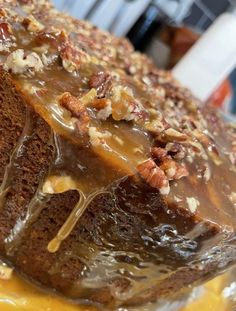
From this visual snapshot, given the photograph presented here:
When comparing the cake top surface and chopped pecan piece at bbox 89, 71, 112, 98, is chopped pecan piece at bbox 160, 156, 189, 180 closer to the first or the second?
the cake top surface

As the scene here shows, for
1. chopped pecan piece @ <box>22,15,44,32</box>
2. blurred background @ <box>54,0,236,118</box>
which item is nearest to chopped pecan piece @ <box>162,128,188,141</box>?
chopped pecan piece @ <box>22,15,44,32</box>

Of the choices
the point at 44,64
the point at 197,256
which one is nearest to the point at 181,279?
the point at 197,256

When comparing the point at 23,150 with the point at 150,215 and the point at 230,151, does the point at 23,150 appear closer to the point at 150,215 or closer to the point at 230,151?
the point at 150,215

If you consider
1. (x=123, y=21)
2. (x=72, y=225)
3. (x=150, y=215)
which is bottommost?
(x=123, y=21)

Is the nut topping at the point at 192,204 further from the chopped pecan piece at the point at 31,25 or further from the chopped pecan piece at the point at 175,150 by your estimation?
the chopped pecan piece at the point at 31,25

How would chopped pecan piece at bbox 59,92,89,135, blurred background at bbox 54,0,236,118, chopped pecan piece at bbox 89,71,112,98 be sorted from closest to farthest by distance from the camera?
chopped pecan piece at bbox 59,92,89,135, chopped pecan piece at bbox 89,71,112,98, blurred background at bbox 54,0,236,118

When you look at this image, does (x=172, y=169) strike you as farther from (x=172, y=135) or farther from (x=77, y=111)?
(x=77, y=111)

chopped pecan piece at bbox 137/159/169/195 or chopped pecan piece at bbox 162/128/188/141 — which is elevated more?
chopped pecan piece at bbox 162/128/188/141

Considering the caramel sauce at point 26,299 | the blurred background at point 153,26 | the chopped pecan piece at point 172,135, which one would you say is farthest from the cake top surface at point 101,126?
the blurred background at point 153,26
